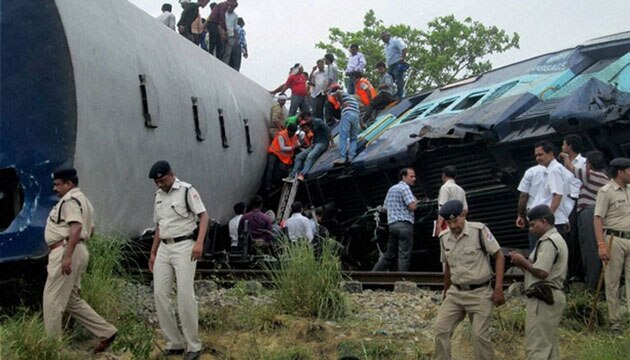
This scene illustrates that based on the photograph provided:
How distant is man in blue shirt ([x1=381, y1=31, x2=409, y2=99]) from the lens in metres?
16.0

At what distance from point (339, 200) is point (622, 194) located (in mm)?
6305

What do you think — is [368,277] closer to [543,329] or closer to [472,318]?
[472,318]

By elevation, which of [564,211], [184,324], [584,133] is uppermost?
[584,133]

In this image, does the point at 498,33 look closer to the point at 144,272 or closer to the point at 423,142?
the point at 423,142

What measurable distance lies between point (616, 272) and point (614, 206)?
22.1 inches

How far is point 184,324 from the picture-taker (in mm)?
6574

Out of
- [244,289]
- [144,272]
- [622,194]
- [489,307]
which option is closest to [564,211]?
[622,194]

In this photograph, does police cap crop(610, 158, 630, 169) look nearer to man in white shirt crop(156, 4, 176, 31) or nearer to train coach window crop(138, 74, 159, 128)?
train coach window crop(138, 74, 159, 128)

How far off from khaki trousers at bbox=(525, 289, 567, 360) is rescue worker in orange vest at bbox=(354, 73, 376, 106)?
31.3ft

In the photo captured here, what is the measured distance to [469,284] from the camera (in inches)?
245

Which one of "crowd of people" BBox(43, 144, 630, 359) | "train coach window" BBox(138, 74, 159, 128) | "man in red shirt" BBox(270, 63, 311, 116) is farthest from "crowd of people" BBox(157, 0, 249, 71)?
"crowd of people" BBox(43, 144, 630, 359)

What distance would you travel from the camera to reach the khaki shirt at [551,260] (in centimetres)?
609

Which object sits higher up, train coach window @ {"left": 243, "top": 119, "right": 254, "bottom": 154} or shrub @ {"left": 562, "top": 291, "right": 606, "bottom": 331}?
train coach window @ {"left": 243, "top": 119, "right": 254, "bottom": 154}

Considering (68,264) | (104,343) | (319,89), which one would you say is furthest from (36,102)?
(319,89)
